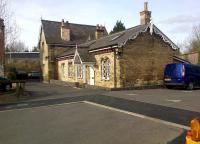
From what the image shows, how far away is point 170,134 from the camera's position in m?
9.18

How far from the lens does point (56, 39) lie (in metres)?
43.3

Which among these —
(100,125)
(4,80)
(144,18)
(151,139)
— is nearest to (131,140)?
(151,139)

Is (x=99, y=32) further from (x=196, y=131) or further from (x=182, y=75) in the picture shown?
(x=196, y=131)

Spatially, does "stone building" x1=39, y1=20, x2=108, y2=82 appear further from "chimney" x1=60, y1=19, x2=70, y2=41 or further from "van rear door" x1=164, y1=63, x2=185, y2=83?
"van rear door" x1=164, y1=63, x2=185, y2=83

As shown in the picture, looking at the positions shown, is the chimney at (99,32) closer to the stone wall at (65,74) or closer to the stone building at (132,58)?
the stone wall at (65,74)

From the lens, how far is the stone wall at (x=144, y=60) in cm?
2669

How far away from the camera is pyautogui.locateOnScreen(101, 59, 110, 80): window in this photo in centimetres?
2814

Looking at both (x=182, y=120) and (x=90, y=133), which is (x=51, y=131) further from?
(x=182, y=120)

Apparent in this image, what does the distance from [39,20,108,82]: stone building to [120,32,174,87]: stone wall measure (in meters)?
14.0

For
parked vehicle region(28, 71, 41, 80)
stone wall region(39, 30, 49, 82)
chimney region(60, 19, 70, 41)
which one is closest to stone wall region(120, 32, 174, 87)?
stone wall region(39, 30, 49, 82)

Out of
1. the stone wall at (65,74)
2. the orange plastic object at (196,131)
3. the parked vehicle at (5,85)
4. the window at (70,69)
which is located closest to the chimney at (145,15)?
the stone wall at (65,74)

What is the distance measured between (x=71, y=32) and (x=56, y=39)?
3.43 metres

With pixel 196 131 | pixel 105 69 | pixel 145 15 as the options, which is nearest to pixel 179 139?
pixel 196 131

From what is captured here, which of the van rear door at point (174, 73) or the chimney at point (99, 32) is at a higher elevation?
the chimney at point (99, 32)
